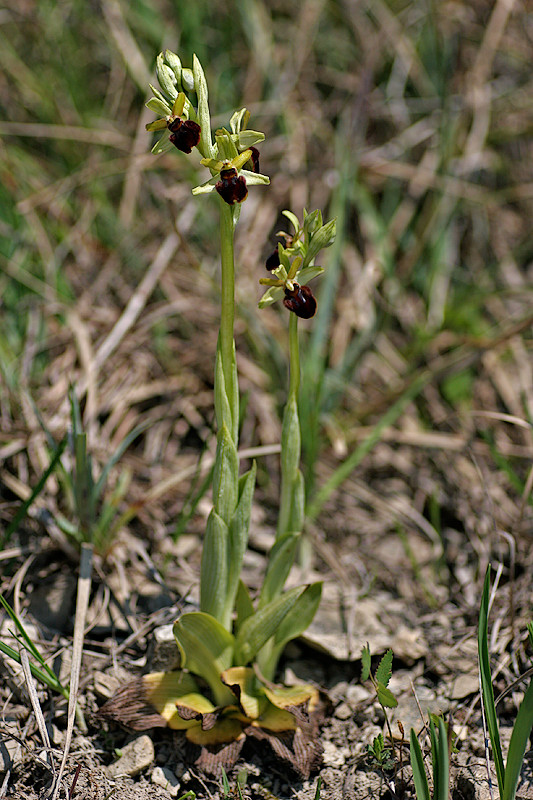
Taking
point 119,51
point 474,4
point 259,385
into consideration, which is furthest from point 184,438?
point 474,4

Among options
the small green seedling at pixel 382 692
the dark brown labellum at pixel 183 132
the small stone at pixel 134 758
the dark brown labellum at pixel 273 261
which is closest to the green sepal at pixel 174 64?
the dark brown labellum at pixel 183 132

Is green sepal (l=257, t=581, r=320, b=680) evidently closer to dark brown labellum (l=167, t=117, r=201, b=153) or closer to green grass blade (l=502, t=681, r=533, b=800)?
green grass blade (l=502, t=681, r=533, b=800)

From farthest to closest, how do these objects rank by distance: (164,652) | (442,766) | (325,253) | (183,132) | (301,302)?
(325,253), (164,652), (301,302), (183,132), (442,766)

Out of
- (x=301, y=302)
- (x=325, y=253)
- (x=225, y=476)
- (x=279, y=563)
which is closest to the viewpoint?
(x=301, y=302)

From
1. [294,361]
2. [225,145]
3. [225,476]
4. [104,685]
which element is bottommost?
[104,685]

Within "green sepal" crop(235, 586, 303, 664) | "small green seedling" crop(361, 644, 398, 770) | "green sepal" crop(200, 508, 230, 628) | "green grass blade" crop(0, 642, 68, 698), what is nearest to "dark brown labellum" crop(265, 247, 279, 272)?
"green sepal" crop(200, 508, 230, 628)

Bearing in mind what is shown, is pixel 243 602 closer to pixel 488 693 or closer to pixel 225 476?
pixel 225 476

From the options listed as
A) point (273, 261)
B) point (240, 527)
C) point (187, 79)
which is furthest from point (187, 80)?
point (240, 527)
